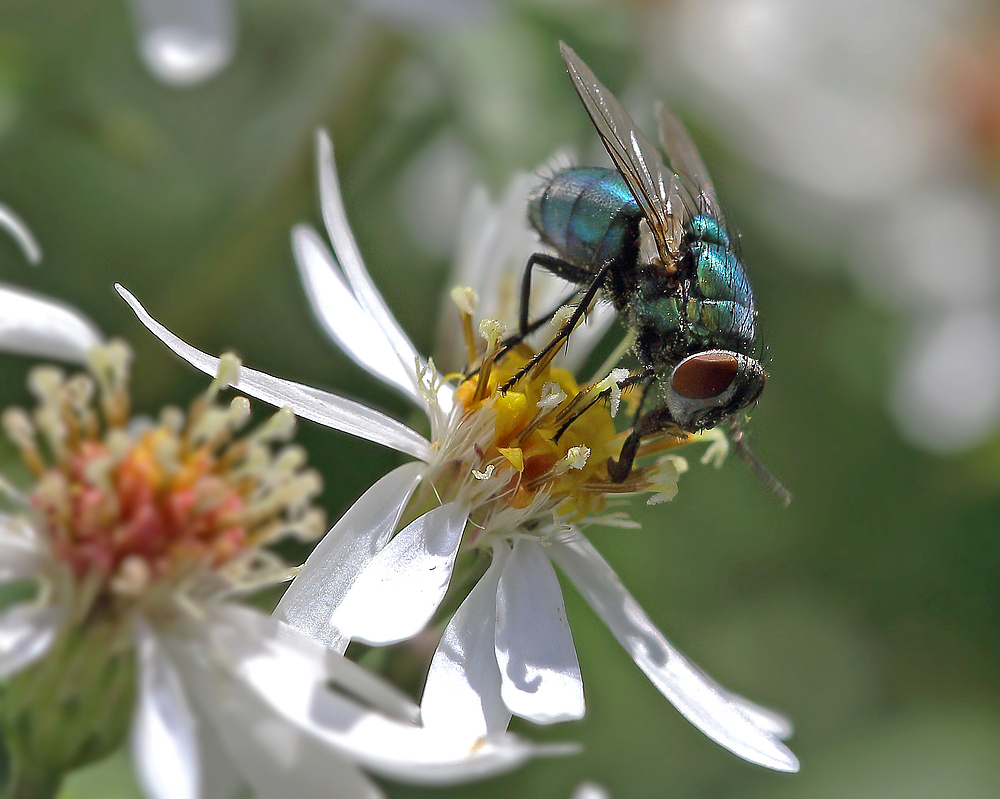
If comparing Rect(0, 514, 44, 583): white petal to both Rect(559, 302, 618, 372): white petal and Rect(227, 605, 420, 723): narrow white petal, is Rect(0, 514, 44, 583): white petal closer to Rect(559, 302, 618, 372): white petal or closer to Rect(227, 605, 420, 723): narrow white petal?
Rect(227, 605, 420, 723): narrow white petal

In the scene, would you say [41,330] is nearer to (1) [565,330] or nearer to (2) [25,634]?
(2) [25,634]

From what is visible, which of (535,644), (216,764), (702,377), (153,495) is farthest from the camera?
(702,377)

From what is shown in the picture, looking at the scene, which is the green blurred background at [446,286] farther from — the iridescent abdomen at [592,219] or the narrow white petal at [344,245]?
the narrow white petal at [344,245]

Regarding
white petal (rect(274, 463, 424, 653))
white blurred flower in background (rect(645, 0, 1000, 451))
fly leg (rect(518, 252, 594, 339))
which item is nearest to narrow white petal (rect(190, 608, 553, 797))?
white petal (rect(274, 463, 424, 653))

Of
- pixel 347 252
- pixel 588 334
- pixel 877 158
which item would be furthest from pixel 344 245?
pixel 877 158

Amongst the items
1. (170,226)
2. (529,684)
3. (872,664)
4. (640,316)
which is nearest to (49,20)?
(170,226)

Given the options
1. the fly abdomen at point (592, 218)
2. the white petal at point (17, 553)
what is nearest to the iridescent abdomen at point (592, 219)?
the fly abdomen at point (592, 218)
